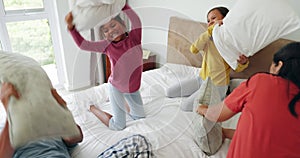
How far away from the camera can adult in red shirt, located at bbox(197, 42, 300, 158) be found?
0.82 meters

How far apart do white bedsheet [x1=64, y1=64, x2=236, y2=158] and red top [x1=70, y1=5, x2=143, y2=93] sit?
26 cm

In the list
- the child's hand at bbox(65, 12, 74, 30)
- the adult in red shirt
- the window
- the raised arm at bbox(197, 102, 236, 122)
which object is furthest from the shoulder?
the window

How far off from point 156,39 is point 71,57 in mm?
1298

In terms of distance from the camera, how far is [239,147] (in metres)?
0.92

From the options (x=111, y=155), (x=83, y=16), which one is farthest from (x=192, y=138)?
(x=83, y=16)

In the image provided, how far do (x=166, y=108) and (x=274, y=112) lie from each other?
0.75m

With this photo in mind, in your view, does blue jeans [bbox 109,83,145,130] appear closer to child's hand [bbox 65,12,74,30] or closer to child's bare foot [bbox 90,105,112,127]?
child's bare foot [bbox 90,105,112,127]

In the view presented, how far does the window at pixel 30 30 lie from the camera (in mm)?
2334

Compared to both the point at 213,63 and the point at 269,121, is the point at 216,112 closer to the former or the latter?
the point at 269,121

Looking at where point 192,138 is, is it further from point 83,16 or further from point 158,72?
point 83,16

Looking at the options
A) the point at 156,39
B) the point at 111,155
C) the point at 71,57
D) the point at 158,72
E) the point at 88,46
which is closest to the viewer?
the point at 111,155

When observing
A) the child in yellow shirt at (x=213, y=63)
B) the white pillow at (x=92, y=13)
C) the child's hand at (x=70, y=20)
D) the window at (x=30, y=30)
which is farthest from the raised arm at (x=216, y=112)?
the window at (x=30, y=30)

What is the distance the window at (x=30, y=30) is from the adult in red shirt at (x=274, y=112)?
1.90 meters

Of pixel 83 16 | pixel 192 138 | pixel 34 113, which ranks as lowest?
pixel 192 138
